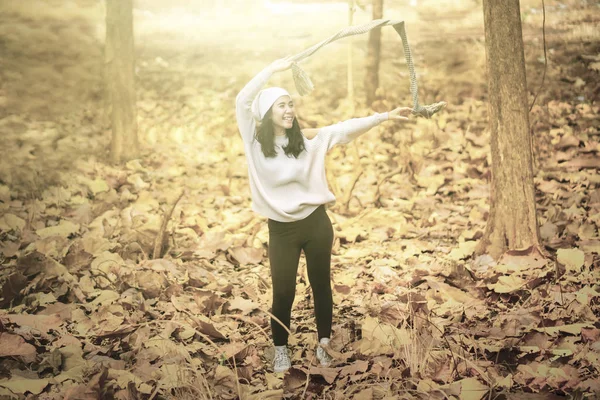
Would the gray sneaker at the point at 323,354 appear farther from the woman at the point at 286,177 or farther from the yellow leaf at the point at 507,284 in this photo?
the yellow leaf at the point at 507,284

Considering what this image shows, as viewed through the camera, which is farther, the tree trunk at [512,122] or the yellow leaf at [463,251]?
the yellow leaf at [463,251]

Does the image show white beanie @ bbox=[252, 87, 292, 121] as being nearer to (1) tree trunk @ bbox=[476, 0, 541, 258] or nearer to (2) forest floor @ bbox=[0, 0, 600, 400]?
(2) forest floor @ bbox=[0, 0, 600, 400]

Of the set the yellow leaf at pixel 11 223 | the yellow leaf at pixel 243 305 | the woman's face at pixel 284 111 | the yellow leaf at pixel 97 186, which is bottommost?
the yellow leaf at pixel 243 305

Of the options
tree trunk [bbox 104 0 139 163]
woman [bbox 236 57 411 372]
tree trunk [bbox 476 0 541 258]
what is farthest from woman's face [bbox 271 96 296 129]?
tree trunk [bbox 104 0 139 163]

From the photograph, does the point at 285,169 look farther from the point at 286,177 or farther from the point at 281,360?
the point at 281,360

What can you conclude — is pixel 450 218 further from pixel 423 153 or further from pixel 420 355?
pixel 420 355

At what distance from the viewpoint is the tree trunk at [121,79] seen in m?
8.15

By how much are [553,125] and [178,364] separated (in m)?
6.54

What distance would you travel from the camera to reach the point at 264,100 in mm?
3406

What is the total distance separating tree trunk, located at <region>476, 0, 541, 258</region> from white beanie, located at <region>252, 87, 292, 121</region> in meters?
2.20

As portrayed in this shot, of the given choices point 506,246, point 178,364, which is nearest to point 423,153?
point 506,246

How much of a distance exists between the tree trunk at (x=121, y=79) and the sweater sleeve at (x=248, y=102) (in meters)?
5.17

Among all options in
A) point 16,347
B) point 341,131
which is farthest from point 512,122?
point 16,347

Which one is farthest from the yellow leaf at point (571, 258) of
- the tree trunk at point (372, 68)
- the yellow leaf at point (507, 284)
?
the tree trunk at point (372, 68)
